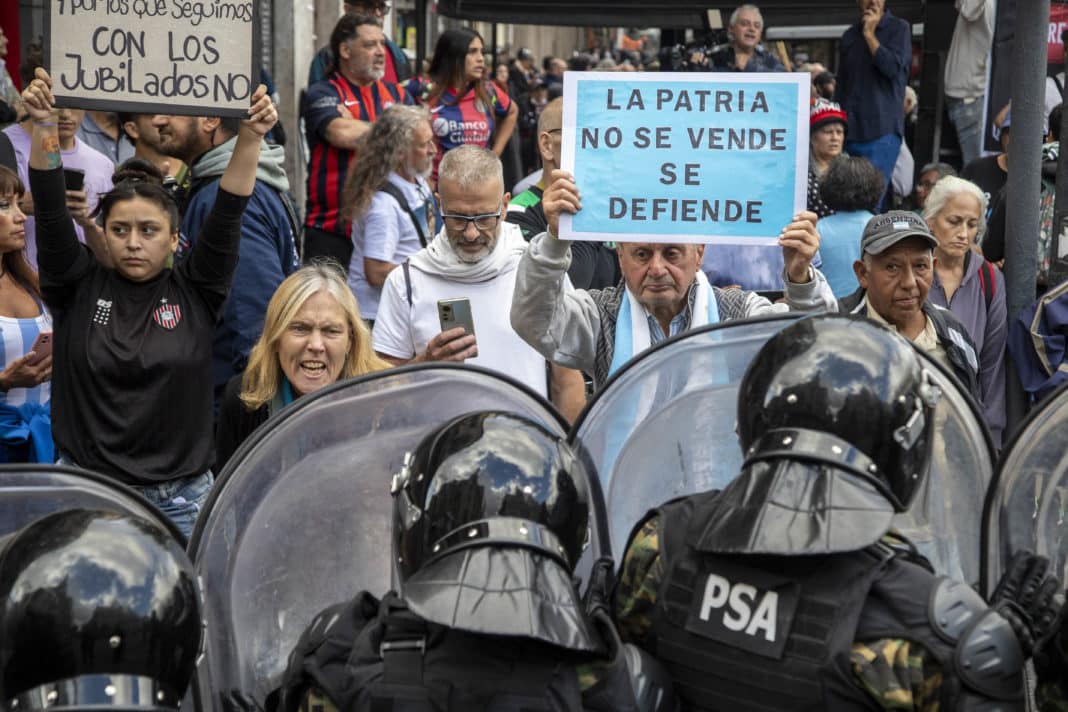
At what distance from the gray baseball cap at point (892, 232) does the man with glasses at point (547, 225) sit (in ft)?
3.33

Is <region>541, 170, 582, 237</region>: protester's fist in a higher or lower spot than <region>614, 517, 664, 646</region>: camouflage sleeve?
higher

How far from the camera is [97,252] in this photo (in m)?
5.52

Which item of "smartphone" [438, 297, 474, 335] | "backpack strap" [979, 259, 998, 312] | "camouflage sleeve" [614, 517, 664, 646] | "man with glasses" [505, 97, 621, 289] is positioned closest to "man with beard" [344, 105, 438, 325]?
"man with glasses" [505, 97, 621, 289]

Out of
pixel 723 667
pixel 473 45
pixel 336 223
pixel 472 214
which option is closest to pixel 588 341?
pixel 472 214

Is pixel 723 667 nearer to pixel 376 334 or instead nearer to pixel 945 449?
pixel 945 449

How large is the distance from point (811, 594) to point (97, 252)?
3.92 meters

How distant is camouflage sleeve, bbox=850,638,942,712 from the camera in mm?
2236

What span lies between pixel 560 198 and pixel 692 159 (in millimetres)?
403

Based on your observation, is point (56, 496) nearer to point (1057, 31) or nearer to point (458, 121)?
point (458, 121)

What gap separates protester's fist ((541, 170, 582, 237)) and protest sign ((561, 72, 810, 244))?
0.11ft

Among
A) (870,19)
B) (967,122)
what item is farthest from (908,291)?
(967,122)

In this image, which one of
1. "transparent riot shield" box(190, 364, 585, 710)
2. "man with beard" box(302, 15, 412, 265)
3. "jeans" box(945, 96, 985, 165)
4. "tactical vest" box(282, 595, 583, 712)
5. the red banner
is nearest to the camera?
"tactical vest" box(282, 595, 583, 712)

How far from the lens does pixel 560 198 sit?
400 centimetres

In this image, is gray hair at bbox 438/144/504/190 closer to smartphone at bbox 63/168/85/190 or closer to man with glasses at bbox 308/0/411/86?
smartphone at bbox 63/168/85/190
